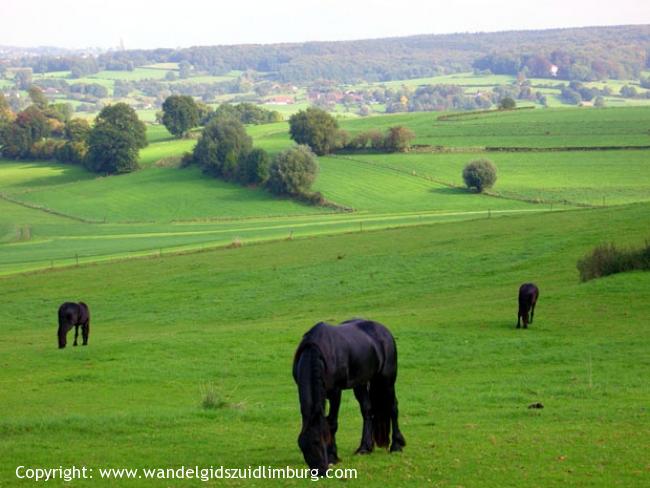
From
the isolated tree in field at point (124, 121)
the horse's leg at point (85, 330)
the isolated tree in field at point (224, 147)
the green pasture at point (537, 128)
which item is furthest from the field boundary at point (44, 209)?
the horse's leg at point (85, 330)

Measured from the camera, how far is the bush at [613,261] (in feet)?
119

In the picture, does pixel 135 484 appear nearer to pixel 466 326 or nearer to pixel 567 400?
pixel 567 400

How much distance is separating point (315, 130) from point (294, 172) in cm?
1970

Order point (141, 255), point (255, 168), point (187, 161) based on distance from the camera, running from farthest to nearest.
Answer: point (187, 161) < point (255, 168) < point (141, 255)

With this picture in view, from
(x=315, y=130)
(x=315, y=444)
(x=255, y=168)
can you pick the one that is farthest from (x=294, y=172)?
(x=315, y=444)

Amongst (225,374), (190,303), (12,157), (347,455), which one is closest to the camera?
(347,455)

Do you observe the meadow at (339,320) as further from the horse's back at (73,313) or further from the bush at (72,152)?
the bush at (72,152)

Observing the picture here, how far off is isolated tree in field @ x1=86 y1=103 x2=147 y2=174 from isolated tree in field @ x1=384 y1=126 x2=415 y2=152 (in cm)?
3135

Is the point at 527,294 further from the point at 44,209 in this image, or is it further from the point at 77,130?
the point at 77,130

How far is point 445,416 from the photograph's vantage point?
18.4 metres

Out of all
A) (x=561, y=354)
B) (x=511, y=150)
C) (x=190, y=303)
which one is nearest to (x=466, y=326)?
(x=561, y=354)

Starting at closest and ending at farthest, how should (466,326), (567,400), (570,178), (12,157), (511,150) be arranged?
(567,400)
(466,326)
(570,178)
(511,150)
(12,157)

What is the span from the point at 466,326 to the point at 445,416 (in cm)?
1168

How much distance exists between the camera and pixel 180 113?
140875mm
